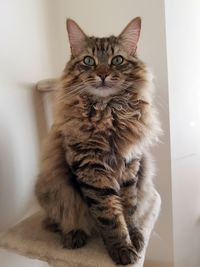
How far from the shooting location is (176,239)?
5.65 ft

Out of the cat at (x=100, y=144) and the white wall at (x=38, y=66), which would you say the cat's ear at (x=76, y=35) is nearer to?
the cat at (x=100, y=144)

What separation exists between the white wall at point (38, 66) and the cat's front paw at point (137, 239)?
54 cm

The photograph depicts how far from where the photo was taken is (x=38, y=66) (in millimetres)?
1536

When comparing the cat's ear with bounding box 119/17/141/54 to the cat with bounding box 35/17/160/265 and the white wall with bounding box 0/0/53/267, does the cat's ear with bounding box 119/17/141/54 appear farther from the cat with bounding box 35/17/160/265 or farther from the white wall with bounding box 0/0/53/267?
the white wall with bounding box 0/0/53/267

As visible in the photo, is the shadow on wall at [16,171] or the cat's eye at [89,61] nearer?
the cat's eye at [89,61]

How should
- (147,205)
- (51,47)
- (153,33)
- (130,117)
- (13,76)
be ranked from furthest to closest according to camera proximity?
(51,47)
(153,33)
(13,76)
(147,205)
(130,117)

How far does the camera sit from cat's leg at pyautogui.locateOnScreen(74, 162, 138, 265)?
3.19 ft

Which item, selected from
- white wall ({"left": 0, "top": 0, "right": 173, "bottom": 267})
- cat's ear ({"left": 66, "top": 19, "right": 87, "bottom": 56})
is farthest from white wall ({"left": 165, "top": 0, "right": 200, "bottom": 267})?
cat's ear ({"left": 66, "top": 19, "right": 87, "bottom": 56})

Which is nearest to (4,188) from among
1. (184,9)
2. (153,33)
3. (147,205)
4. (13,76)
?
(13,76)

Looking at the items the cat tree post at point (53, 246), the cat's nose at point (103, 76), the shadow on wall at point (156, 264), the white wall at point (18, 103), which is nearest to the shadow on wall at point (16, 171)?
the white wall at point (18, 103)

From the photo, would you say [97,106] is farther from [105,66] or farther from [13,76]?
[13,76]

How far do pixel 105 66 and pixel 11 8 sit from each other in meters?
0.57

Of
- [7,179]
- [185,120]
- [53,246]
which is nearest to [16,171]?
[7,179]

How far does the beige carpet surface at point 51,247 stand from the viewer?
988 millimetres
